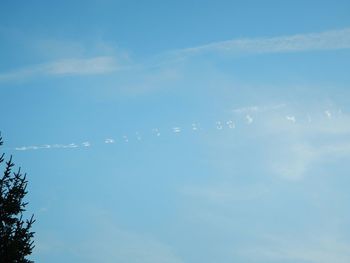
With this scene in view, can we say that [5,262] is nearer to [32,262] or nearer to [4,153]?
[32,262]

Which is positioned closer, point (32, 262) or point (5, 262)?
point (5, 262)

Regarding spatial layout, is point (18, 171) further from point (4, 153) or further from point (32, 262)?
point (32, 262)

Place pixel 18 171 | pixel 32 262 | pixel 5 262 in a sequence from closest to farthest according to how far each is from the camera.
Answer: pixel 5 262, pixel 32 262, pixel 18 171

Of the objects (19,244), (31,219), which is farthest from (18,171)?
(19,244)

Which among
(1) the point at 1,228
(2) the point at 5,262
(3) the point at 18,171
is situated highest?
(3) the point at 18,171

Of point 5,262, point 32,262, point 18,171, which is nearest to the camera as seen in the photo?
point 5,262

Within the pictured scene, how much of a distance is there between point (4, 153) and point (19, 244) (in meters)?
3.83

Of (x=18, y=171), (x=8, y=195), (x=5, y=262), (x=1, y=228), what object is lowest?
(x=5, y=262)

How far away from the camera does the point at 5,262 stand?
506 inches

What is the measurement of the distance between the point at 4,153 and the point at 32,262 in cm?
464

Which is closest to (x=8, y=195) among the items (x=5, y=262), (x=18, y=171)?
(x=18, y=171)

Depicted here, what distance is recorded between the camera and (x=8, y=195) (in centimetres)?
1409

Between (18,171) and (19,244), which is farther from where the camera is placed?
(18,171)

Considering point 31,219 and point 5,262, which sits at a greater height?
point 31,219
